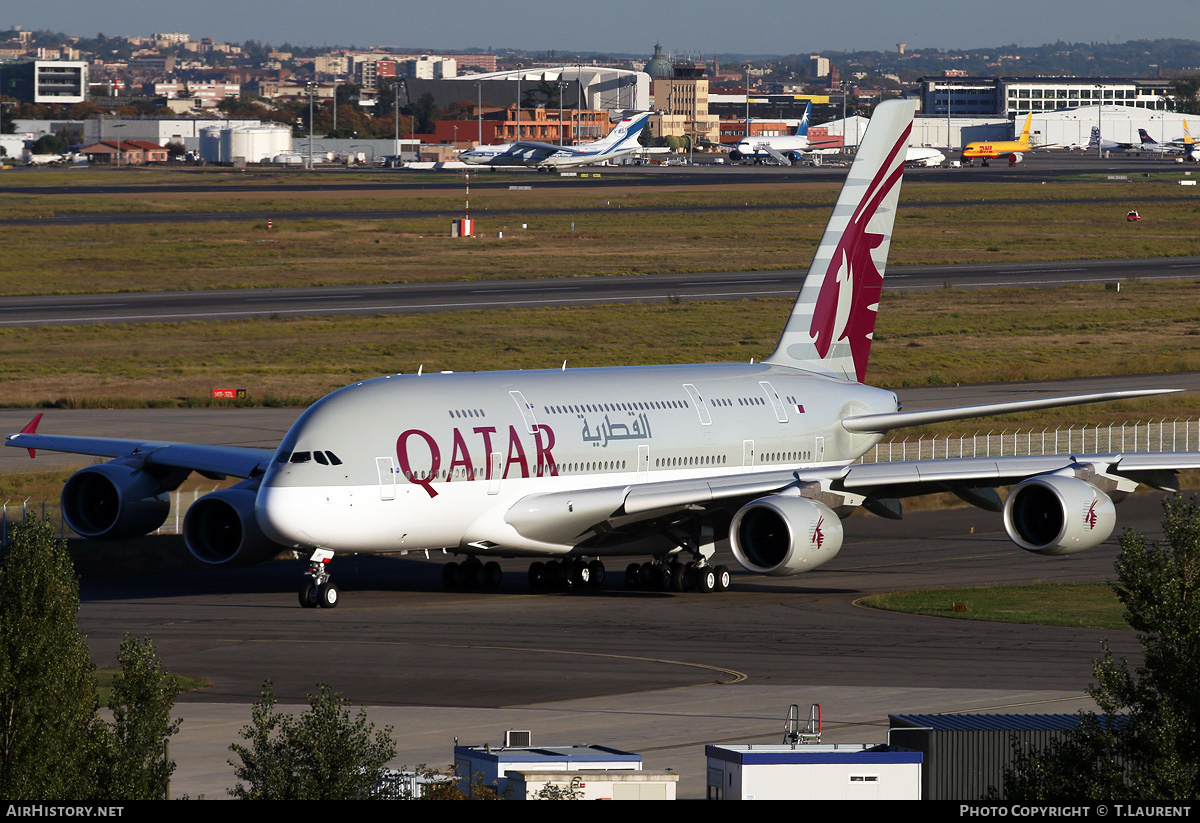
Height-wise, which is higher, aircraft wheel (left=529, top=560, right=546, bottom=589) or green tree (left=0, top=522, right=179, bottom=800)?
green tree (left=0, top=522, right=179, bottom=800)

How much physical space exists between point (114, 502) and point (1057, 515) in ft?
82.1

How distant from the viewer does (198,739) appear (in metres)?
31.1

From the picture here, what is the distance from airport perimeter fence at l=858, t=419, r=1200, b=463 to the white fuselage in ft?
57.1

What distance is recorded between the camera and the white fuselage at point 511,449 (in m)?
41.8

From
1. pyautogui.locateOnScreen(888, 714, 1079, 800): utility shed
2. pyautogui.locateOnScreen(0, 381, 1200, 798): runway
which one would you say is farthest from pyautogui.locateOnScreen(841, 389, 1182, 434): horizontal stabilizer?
pyautogui.locateOnScreen(888, 714, 1079, 800): utility shed

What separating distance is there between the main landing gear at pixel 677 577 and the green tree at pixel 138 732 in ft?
89.5

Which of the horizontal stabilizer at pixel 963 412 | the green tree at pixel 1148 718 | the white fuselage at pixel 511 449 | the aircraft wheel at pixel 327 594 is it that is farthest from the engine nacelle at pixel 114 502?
the green tree at pixel 1148 718

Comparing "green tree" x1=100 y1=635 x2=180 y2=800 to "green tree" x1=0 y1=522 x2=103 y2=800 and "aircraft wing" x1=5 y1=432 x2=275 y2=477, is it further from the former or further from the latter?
"aircraft wing" x1=5 y1=432 x2=275 y2=477

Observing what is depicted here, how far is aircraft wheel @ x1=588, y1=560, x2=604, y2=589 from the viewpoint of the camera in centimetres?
4834

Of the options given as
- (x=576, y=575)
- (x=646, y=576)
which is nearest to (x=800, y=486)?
(x=646, y=576)

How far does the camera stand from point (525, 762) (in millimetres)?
23609

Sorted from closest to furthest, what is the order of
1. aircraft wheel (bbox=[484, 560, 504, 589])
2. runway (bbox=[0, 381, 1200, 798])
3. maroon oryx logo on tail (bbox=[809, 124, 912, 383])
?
runway (bbox=[0, 381, 1200, 798]) < aircraft wheel (bbox=[484, 560, 504, 589]) < maroon oryx logo on tail (bbox=[809, 124, 912, 383])

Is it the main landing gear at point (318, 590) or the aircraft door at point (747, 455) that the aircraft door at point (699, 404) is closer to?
the aircraft door at point (747, 455)

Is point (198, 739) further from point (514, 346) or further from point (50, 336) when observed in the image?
point (50, 336)
